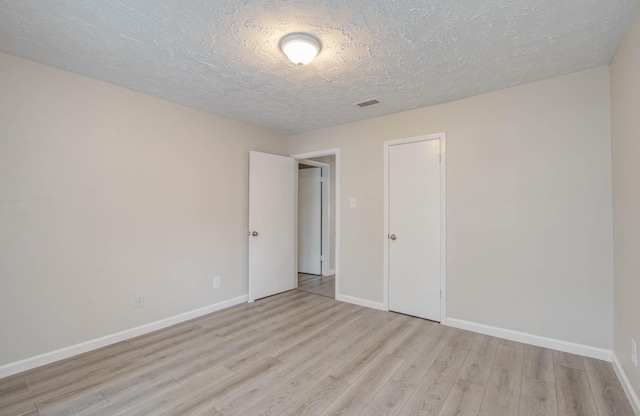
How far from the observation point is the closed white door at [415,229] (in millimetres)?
3166

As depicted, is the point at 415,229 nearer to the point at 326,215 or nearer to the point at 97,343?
the point at 326,215

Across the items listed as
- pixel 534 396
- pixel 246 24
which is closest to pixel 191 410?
pixel 534 396

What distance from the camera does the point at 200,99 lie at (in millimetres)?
3006

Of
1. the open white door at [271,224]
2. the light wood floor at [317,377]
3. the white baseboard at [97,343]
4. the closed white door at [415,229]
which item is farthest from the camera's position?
the open white door at [271,224]

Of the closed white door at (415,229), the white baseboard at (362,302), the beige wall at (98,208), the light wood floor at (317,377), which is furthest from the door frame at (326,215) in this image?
the light wood floor at (317,377)

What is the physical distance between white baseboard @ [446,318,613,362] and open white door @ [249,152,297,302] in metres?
2.27

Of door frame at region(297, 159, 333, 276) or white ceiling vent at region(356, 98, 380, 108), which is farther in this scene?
door frame at region(297, 159, 333, 276)

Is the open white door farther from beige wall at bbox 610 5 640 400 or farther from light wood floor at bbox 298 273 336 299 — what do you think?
beige wall at bbox 610 5 640 400

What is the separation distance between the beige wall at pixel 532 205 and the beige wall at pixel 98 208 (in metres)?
2.60

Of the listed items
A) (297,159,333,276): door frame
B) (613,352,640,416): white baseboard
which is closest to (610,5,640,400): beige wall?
(613,352,640,416): white baseboard

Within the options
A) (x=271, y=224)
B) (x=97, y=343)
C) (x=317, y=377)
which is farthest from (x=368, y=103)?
(x=97, y=343)

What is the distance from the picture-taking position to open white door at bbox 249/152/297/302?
3846 millimetres

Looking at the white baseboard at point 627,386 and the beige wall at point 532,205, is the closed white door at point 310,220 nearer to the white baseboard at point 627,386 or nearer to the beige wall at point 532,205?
the beige wall at point 532,205

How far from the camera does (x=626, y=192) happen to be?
1.92m
